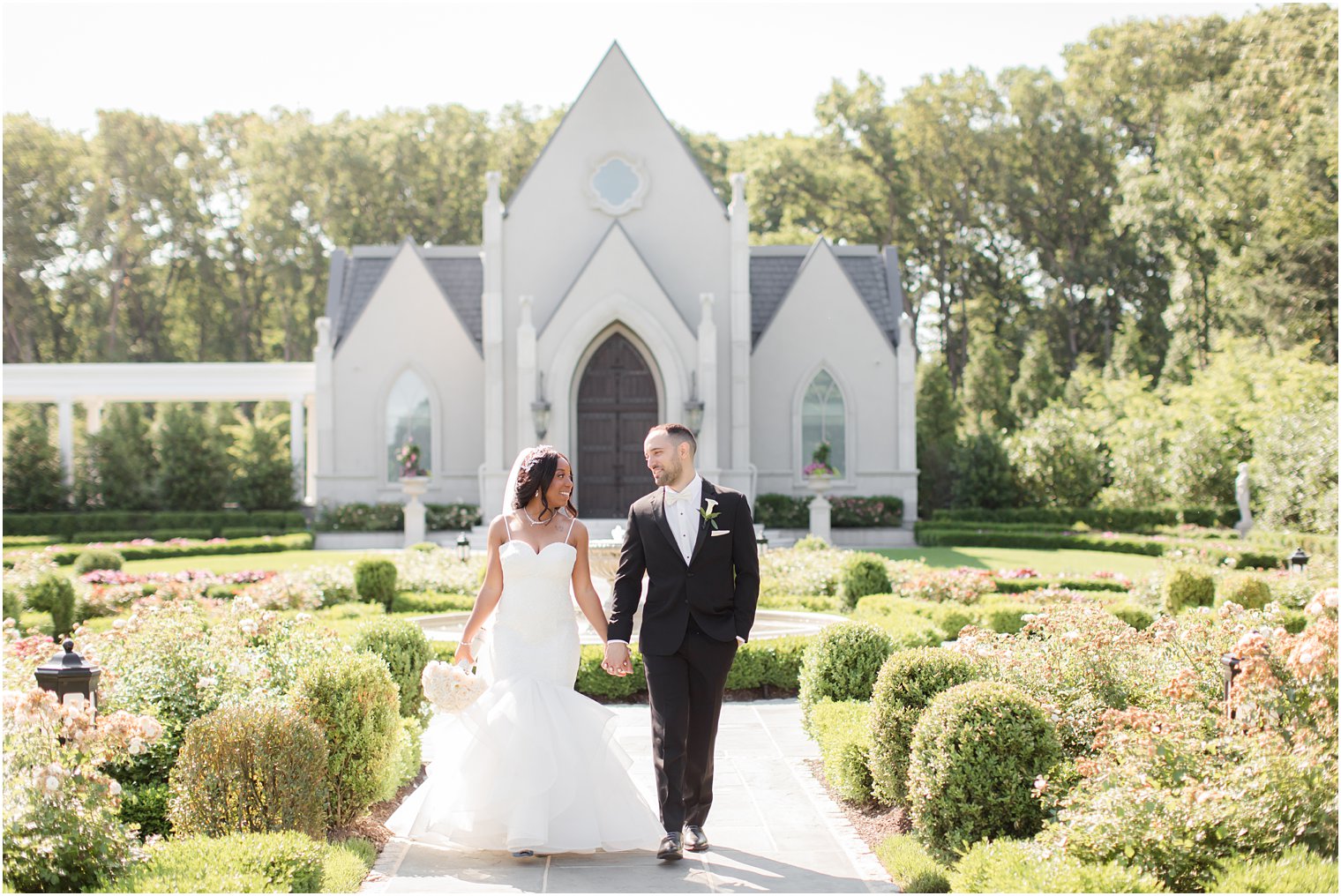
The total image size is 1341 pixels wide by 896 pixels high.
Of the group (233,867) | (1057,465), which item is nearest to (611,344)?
(1057,465)

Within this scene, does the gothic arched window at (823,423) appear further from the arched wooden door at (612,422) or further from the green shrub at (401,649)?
the green shrub at (401,649)

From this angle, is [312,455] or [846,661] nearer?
[846,661]

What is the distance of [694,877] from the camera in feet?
17.7

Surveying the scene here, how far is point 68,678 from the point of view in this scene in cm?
573

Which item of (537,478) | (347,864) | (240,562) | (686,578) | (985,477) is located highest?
(537,478)

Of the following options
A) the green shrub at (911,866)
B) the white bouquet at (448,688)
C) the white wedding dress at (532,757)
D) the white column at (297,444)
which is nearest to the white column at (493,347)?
the white column at (297,444)

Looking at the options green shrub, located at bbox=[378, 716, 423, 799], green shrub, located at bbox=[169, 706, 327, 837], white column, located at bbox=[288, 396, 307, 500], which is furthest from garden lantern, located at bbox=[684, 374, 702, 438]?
green shrub, located at bbox=[169, 706, 327, 837]

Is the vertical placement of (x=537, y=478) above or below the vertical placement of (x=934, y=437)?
below

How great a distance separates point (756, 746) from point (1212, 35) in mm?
39214

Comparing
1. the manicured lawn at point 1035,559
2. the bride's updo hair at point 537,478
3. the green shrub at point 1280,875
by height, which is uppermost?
the bride's updo hair at point 537,478

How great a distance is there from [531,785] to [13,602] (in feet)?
34.1

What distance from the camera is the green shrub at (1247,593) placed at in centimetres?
1288

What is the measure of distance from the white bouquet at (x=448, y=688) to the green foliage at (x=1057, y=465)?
80.9ft

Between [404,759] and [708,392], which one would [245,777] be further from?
[708,392]
